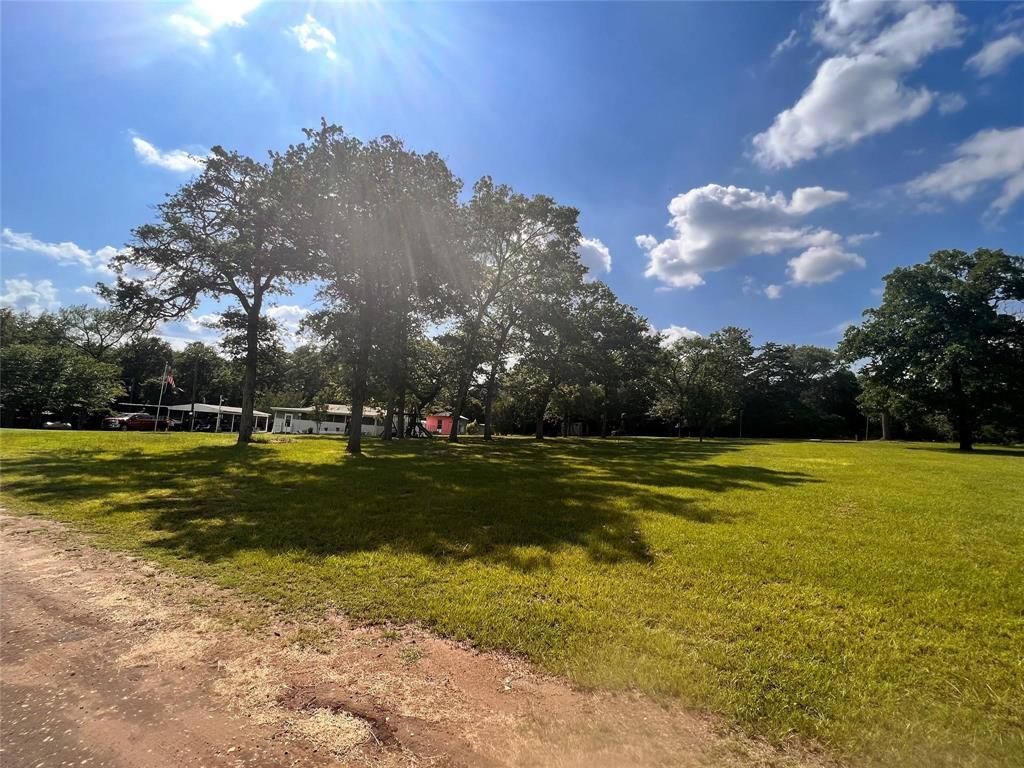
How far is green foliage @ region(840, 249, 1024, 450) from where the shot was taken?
97.3ft

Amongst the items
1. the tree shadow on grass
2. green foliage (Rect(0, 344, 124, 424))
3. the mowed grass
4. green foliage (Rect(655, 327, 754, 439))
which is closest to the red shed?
green foliage (Rect(655, 327, 754, 439))

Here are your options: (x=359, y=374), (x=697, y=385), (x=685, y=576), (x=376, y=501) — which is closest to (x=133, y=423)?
(x=359, y=374)

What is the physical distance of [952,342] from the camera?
29.9 meters

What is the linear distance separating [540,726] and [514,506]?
625 cm

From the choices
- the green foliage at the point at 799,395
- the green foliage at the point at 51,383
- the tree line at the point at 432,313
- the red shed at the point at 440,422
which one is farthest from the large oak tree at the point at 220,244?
the green foliage at the point at 799,395

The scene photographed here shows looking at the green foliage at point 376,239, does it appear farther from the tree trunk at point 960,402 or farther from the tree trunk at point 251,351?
the tree trunk at point 960,402

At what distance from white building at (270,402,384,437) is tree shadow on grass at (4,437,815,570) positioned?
39426 millimetres

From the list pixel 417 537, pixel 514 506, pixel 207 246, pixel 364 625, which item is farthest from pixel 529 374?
pixel 364 625

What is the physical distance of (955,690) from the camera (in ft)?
10.3

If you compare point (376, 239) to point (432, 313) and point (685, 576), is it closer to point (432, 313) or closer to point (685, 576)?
point (432, 313)

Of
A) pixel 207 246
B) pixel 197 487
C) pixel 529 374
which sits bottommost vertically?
pixel 197 487

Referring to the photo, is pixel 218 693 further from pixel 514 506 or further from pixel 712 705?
pixel 514 506

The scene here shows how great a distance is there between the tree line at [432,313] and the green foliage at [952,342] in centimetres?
11

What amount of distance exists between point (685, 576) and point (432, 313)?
17341 millimetres
